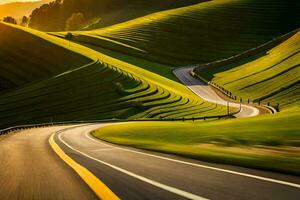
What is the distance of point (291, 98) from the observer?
3127 inches

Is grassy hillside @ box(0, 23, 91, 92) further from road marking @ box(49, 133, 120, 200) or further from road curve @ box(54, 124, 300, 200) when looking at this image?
road curve @ box(54, 124, 300, 200)

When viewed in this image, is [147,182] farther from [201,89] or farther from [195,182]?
[201,89]

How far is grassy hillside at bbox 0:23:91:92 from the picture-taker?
123875 mm

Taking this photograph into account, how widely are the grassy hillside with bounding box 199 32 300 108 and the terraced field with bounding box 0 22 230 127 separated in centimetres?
920

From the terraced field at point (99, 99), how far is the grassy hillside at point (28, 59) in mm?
5249

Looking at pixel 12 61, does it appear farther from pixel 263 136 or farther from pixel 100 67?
pixel 263 136

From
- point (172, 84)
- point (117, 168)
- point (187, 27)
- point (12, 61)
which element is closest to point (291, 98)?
point (172, 84)

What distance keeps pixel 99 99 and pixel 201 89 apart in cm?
2646

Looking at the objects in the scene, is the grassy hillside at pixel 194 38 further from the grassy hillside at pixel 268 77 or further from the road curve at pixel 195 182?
the road curve at pixel 195 182

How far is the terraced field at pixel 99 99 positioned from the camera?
312ft

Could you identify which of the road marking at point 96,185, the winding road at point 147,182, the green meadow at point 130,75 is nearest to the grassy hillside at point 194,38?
the green meadow at point 130,75

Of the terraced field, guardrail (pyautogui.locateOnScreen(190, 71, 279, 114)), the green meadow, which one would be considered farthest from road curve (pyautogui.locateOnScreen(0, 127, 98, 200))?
the terraced field

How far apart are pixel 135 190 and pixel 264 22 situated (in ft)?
637

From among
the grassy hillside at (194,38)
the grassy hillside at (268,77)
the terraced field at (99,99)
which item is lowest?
the terraced field at (99,99)
